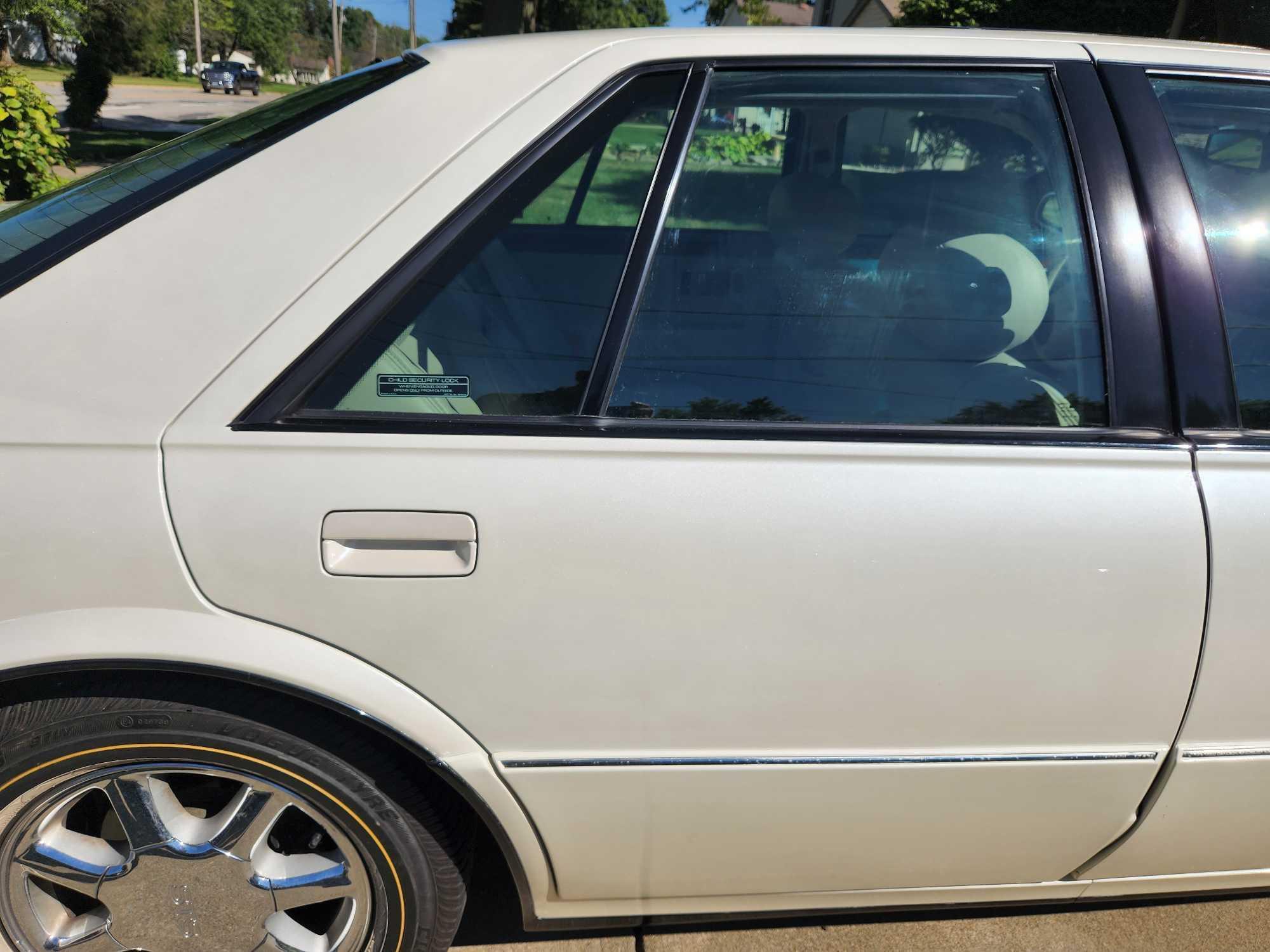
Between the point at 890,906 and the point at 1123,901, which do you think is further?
the point at 1123,901

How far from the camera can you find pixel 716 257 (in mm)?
1553

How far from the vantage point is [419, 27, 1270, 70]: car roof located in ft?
5.17

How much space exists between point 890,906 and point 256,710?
1.16 m

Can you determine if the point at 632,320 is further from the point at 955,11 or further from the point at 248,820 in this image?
the point at 955,11

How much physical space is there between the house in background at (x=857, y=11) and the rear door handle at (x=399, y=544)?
19.2m

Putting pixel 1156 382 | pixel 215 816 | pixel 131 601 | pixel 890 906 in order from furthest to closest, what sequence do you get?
1. pixel 890 906
2. pixel 215 816
3. pixel 1156 382
4. pixel 131 601

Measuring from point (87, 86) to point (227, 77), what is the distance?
34.9 metres

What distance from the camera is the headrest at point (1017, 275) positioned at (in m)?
1.61

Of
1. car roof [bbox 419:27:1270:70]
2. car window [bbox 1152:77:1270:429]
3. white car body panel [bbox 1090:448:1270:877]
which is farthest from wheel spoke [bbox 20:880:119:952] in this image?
car window [bbox 1152:77:1270:429]

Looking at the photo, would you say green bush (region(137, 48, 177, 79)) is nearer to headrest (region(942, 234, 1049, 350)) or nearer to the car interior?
the car interior

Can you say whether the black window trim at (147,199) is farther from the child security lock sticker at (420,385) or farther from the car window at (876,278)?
the car window at (876,278)

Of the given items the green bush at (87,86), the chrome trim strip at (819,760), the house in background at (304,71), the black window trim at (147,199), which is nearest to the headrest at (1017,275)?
the chrome trim strip at (819,760)

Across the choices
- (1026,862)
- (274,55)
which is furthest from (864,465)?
(274,55)

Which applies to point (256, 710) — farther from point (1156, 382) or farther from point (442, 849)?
point (1156, 382)
